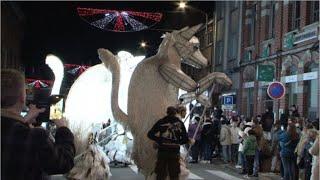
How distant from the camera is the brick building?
70.8 ft

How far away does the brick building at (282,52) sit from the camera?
2158 centimetres

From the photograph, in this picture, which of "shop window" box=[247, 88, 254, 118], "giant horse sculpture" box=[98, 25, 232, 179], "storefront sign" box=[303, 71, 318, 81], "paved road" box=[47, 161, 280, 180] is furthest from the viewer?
"shop window" box=[247, 88, 254, 118]

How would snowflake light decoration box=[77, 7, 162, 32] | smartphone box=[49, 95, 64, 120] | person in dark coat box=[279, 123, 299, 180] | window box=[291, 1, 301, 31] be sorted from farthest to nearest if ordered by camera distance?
window box=[291, 1, 301, 31]
snowflake light decoration box=[77, 7, 162, 32]
person in dark coat box=[279, 123, 299, 180]
smartphone box=[49, 95, 64, 120]

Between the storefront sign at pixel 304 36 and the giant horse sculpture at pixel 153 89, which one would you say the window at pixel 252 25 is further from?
the giant horse sculpture at pixel 153 89

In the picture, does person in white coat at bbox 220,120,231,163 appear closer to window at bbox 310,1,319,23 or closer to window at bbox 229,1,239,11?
window at bbox 310,1,319,23

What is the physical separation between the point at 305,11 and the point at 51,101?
1949cm

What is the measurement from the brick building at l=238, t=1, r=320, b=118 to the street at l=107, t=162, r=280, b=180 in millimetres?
4135

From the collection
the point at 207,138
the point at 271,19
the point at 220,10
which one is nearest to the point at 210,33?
the point at 220,10

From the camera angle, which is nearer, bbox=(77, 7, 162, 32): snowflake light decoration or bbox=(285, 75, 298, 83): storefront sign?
Answer: bbox=(77, 7, 162, 32): snowflake light decoration

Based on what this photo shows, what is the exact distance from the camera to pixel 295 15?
24000 mm

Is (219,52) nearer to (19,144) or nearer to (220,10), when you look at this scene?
(220,10)

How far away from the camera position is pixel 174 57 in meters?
9.58

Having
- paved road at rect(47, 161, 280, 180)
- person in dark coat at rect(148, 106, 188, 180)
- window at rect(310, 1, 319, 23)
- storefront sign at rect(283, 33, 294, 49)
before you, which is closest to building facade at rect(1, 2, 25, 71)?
storefront sign at rect(283, 33, 294, 49)

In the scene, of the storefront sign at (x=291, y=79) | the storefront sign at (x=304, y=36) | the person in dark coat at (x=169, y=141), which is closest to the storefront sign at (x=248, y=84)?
the storefront sign at (x=291, y=79)
